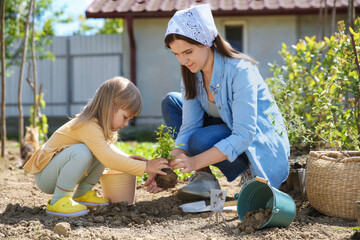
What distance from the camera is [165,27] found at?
8.55m

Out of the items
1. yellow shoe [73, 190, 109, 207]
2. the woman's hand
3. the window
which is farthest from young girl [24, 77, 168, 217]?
the window

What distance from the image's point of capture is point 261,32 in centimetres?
848

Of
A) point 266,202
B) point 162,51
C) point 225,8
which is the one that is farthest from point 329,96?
point 162,51

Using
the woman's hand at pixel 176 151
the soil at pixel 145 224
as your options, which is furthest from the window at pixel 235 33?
the woman's hand at pixel 176 151

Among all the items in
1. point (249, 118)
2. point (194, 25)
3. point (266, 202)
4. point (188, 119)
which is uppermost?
point (194, 25)

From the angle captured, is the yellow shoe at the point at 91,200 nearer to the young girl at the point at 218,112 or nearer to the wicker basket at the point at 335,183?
the young girl at the point at 218,112

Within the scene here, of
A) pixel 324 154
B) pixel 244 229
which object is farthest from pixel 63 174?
pixel 324 154

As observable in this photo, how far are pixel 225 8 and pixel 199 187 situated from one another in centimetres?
560

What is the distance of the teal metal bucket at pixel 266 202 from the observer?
230 centimetres

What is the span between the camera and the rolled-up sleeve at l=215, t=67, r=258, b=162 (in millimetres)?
2662

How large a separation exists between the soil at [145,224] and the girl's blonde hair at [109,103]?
56 cm

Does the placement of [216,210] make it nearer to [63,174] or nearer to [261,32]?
[63,174]

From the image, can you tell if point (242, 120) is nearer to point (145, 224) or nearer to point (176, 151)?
point (176, 151)

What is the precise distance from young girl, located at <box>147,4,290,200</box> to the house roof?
520 centimetres
